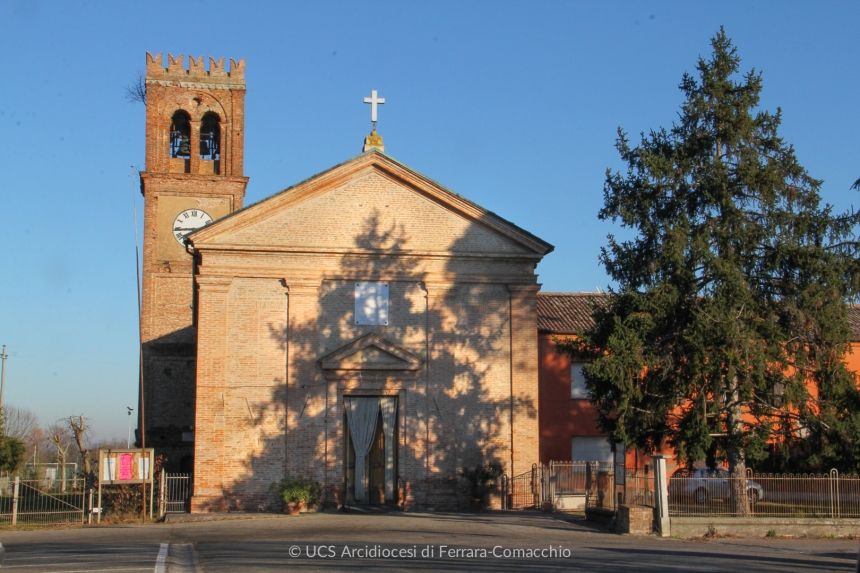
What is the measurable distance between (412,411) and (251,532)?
734 cm

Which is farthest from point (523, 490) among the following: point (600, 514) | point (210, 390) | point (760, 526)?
point (210, 390)

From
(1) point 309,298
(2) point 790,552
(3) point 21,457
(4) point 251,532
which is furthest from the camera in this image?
(3) point 21,457

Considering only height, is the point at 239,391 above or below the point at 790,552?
above

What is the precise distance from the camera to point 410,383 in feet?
84.7

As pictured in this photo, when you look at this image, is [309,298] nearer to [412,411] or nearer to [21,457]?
[412,411]

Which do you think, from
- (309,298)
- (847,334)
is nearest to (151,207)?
(309,298)

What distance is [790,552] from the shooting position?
16.6 meters

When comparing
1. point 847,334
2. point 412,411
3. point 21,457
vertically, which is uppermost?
point 847,334

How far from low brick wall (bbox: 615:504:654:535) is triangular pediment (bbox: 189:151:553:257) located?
30.9 ft

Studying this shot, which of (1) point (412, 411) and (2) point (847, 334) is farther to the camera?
(1) point (412, 411)

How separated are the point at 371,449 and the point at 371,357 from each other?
8.72 ft

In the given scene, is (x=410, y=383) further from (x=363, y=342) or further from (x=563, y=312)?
(x=563, y=312)

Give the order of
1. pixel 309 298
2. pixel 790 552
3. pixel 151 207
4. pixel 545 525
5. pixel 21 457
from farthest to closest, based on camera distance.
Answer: pixel 21 457
pixel 151 207
pixel 309 298
pixel 545 525
pixel 790 552

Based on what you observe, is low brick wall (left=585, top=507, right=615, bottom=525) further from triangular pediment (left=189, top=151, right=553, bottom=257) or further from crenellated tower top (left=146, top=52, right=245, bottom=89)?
crenellated tower top (left=146, top=52, right=245, bottom=89)
